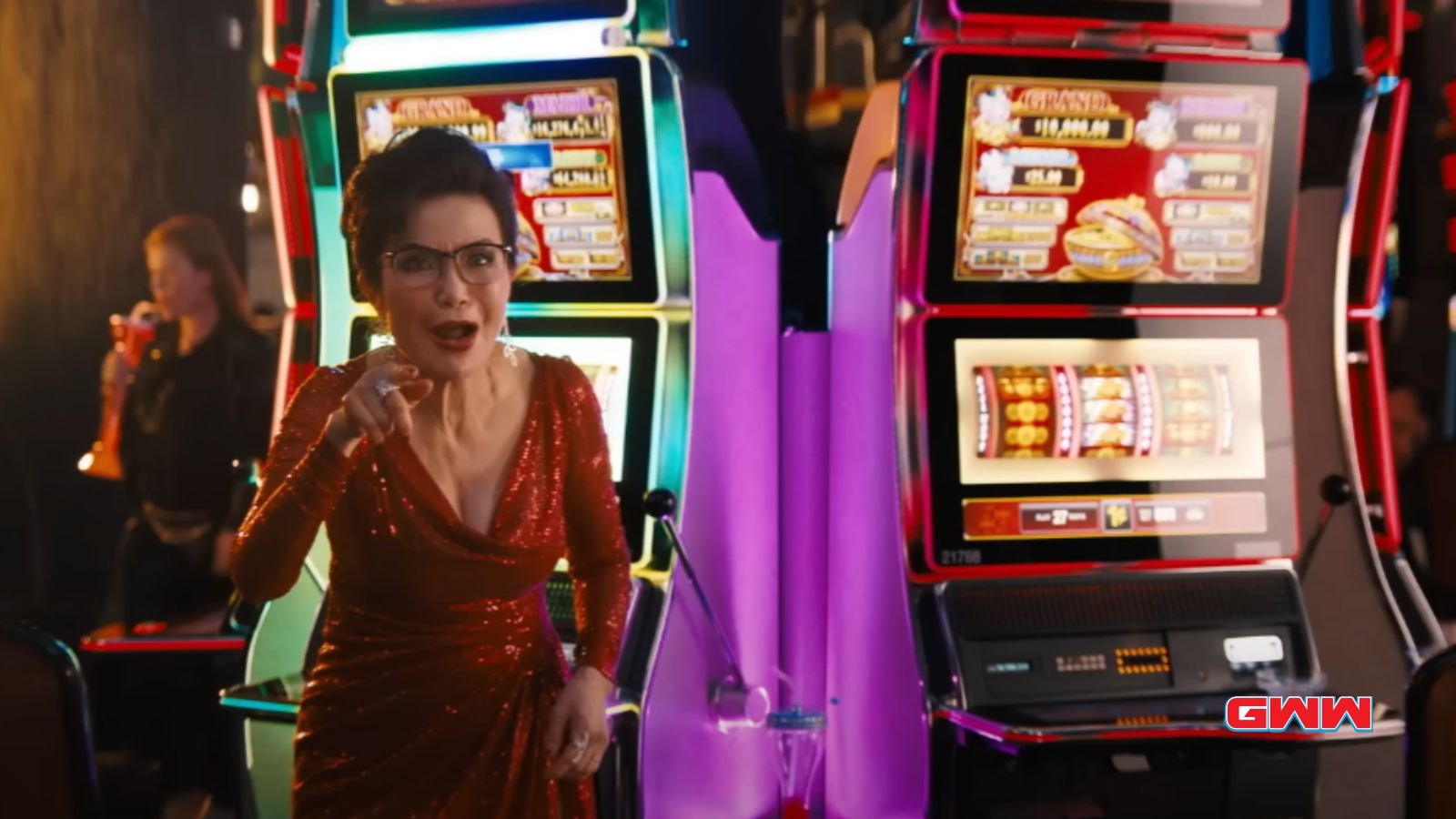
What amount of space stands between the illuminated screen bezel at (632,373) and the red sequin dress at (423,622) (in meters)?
0.41

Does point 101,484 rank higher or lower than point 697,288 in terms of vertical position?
lower

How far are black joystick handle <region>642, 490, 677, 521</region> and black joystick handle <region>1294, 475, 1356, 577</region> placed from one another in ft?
4.24

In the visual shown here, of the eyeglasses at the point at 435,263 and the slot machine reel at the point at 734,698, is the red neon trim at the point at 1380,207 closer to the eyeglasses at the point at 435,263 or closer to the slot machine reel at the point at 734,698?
the slot machine reel at the point at 734,698

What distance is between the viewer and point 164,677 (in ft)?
8.66

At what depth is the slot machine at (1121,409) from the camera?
2203 millimetres

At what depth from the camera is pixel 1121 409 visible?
2.35 meters

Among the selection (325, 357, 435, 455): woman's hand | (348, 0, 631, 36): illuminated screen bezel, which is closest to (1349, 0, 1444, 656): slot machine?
(348, 0, 631, 36): illuminated screen bezel

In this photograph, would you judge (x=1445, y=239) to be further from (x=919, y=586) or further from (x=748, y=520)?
(x=748, y=520)

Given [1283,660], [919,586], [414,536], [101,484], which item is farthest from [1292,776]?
[101,484]

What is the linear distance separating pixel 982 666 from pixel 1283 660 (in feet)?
2.04

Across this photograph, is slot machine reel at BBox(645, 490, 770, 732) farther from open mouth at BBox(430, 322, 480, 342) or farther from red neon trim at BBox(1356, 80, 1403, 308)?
red neon trim at BBox(1356, 80, 1403, 308)

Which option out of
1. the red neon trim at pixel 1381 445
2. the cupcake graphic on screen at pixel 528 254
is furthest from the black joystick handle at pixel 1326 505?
the cupcake graphic on screen at pixel 528 254

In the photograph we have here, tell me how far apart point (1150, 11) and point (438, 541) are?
168 centimetres

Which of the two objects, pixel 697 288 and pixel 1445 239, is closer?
pixel 697 288
